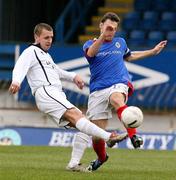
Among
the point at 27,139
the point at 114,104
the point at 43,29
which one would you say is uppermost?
the point at 43,29

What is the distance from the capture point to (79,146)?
468 inches

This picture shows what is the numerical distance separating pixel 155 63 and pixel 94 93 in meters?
10.9

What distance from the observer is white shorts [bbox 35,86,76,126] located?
11.7 metres

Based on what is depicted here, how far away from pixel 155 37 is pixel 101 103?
12.9 metres

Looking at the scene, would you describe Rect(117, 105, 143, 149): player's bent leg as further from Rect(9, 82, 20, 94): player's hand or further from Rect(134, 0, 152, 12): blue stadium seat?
Rect(134, 0, 152, 12): blue stadium seat

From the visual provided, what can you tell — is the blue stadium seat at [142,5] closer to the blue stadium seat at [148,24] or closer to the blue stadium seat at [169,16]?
the blue stadium seat at [148,24]

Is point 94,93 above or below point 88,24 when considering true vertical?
below

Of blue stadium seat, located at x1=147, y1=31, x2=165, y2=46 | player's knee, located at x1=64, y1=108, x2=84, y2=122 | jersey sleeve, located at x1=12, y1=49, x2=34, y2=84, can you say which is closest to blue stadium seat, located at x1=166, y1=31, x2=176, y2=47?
blue stadium seat, located at x1=147, y1=31, x2=165, y2=46

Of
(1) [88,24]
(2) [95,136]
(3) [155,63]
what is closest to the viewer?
(2) [95,136]

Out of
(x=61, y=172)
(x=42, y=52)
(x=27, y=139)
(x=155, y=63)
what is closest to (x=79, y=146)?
(x=61, y=172)

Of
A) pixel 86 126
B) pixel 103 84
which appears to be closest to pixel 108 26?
pixel 103 84

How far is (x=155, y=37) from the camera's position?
24656 millimetres

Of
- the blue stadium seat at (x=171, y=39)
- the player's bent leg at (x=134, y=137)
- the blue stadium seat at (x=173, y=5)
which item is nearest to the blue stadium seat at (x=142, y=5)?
the blue stadium seat at (x=173, y=5)

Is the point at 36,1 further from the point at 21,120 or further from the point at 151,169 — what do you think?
the point at 151,169
